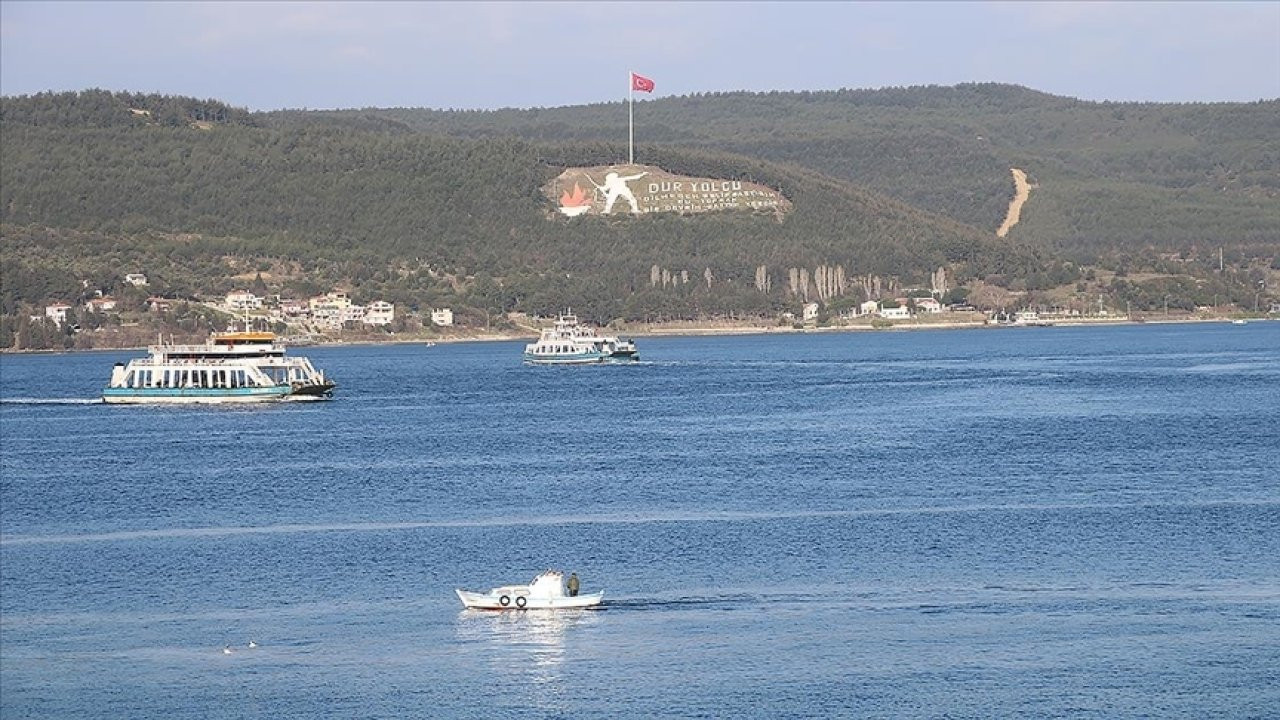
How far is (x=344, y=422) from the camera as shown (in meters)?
96.2

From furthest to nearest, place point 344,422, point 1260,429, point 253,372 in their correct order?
point 253,372 → point 344,422 → point 1260,429

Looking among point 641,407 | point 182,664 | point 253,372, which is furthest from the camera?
point 253,372

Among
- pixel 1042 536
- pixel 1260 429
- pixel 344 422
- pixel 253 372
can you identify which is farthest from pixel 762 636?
pixel 253 372

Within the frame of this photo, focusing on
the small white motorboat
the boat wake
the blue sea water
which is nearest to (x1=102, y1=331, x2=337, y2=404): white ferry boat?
the boat wake

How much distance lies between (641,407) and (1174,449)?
3577 cm

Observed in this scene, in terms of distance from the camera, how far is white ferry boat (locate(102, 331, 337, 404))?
364ft

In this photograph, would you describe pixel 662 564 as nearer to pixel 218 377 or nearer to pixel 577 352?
pixel 218 377

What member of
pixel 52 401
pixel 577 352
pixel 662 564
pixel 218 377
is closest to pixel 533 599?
pixel 662 564

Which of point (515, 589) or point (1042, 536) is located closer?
point (515, 589)

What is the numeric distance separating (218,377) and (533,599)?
72609mm

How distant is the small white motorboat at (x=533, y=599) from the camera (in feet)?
138

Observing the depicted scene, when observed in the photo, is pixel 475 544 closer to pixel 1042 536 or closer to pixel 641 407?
pixel 1042 536

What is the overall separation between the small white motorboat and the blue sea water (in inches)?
18.6

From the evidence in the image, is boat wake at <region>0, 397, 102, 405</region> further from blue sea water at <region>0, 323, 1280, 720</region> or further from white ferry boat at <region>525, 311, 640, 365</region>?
white ferry boat at <region>525, 311, 640, 365</region>
